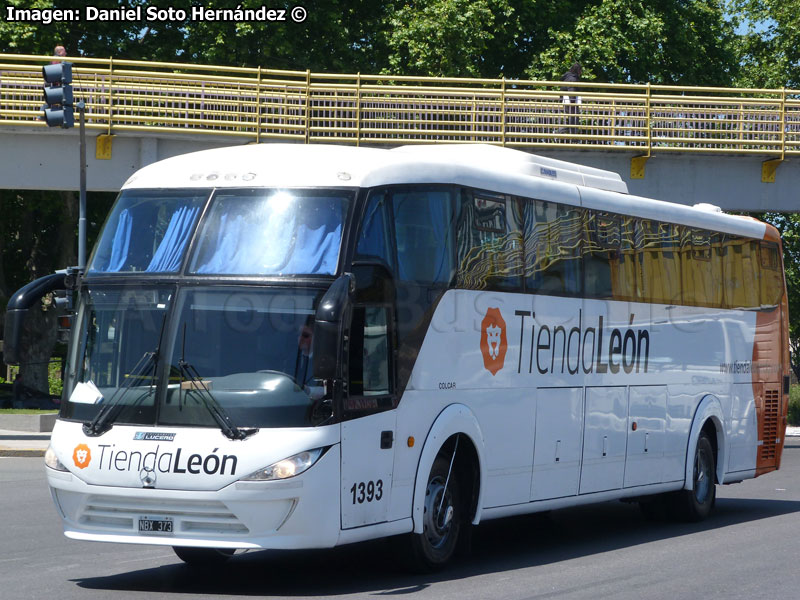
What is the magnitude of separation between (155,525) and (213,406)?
35.5 inches

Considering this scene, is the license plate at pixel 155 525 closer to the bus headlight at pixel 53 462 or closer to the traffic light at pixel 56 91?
the bus headlight at pixel 53 462

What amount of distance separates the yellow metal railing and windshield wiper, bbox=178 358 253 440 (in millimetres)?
16854

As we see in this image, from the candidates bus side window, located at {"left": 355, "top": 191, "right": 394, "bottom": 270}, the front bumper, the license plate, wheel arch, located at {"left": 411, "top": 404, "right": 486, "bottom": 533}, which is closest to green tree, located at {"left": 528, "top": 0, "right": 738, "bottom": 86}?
wheel arch, located at {"left": 411, "top": 404, "right": 486, "bottom": 533}

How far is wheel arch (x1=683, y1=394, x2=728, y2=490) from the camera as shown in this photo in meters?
14.6

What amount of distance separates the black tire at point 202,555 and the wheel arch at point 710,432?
6109mm

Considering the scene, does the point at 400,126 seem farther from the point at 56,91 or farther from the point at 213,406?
the point at 213,406

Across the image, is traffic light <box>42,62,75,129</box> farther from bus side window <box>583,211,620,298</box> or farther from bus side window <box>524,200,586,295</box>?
bus side window <box>524,200,586,295</box>

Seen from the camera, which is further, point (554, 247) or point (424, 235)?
point (554, 247)

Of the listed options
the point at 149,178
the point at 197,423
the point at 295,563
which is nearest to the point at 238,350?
the point at 197,423

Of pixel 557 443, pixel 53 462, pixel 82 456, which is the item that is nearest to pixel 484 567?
pixel 557 443

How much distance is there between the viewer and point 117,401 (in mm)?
9180

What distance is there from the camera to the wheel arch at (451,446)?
9.90 metres

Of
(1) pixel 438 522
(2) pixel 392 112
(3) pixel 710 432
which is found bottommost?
(1) pixel 438 522

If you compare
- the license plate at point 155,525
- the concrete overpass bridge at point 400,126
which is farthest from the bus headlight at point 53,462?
the concrete overpass bridge at point 400,126
